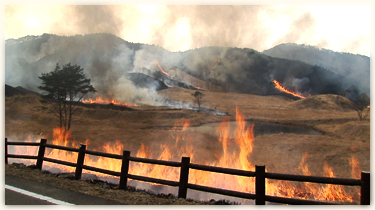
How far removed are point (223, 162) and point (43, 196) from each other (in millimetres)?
12675

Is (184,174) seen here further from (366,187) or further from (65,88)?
(65,88)

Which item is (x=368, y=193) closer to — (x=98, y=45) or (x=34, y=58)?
(x=98, y=45)

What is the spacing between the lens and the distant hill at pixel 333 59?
16734 millimetres

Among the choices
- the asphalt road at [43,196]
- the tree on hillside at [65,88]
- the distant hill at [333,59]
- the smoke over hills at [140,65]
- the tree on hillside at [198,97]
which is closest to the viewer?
the asphalt road at [43,196]

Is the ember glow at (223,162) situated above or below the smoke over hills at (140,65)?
below

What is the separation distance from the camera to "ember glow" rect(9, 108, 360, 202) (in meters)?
14.4

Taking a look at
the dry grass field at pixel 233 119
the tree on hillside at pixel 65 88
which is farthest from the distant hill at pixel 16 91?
the tree on hillside at pixel 65 88

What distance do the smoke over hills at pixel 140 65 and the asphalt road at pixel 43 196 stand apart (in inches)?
554

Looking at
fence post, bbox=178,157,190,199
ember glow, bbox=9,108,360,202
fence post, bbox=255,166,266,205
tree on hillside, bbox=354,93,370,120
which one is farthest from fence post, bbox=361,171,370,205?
tree on hillside, bbox=354,93,370,120

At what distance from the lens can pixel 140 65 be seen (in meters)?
20.9

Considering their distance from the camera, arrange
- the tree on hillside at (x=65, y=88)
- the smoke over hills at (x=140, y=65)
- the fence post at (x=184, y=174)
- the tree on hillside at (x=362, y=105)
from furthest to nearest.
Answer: the smoke over hills at (x=140, y=65) < the tree on hillside at (x=65, y=88) < the tree on hillside at (x=362, y=105) < the fence post at (x=184, y=174)

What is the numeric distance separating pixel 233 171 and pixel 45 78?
18630 mm

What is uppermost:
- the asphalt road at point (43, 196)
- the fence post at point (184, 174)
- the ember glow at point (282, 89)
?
the ember glow at point (282, 89)

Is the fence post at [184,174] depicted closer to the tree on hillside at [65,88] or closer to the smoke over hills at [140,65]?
the smoke over hills at [140,65]
